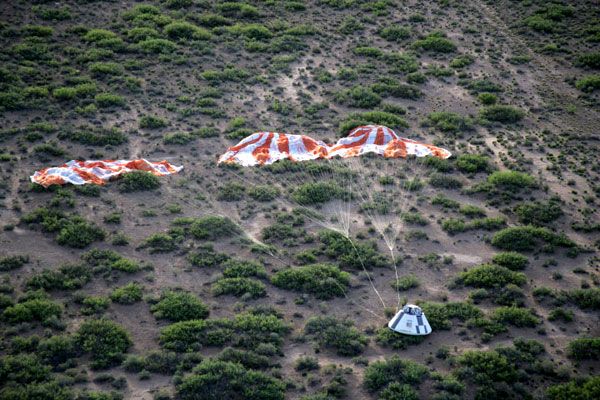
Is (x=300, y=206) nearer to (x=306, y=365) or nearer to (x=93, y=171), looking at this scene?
(x=93, y=171)

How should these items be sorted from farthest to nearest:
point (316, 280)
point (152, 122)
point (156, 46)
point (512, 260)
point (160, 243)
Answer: point (156, 46) → point (152, 122) → point (160, 243) → point (512, 260) → point (316, 280)

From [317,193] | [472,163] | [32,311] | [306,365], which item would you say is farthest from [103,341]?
[472,163]

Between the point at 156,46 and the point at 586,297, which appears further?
the point at 156,46

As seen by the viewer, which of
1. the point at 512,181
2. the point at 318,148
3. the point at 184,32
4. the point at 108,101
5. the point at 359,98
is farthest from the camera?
the point at 184,32

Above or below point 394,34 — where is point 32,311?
below

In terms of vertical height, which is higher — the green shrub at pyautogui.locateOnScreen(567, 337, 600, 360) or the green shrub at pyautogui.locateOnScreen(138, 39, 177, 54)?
the green shrub at pyautogui.locateOnScreen(138, 39, 177, 54)

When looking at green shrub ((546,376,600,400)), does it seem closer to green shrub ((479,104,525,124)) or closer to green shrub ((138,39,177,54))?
green shrub ((479,104,525,124))

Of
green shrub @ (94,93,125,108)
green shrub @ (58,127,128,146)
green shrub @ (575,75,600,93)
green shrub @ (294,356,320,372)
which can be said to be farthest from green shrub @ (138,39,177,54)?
green shrub @ (294,356,320,372)
